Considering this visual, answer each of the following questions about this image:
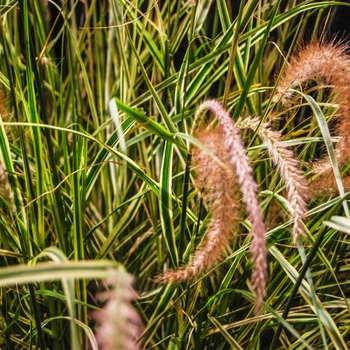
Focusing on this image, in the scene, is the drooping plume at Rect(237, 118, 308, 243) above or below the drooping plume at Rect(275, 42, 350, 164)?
below

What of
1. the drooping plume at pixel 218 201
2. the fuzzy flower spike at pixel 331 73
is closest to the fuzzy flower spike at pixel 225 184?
the drooping plume at pixel 218 201

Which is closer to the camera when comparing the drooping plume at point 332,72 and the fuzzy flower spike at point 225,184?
the fuzzy flower spike at point 225,184

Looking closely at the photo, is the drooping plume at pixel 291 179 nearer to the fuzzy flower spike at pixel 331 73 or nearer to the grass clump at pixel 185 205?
the grass clump at pixel 185 205

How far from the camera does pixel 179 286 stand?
3.15 feet

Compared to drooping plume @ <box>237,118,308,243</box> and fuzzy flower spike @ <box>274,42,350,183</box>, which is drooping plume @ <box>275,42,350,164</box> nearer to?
fuzzy flower spike @ <box>274,42,350,183</box>

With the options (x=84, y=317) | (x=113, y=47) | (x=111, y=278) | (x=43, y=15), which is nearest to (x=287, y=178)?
(x=111, y=278)

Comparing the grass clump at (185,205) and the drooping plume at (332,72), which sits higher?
the drooping plume at (332,72)

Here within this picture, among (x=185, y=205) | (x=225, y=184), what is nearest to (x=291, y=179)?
(x=225, y=184)

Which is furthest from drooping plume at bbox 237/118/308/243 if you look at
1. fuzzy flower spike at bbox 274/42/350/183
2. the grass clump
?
fuzzy flower spike at bbox 274/42/350/183

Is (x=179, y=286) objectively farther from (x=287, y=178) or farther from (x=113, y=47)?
(x=113, y=47)

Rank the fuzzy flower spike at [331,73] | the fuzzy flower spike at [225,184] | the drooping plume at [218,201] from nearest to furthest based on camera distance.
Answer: the fuzzy flower spike at [225,184] → the drooping plume at [218,201] → the fuzzy flower spike at [331,73]

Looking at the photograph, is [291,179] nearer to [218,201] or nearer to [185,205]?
[218,201]

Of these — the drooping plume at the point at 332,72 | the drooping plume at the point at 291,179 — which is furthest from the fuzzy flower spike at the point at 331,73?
the drooping plume at the point at 291,179

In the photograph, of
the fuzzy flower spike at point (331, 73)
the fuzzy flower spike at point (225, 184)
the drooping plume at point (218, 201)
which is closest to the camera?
the fuzzy flower spike at point (225, 184)
